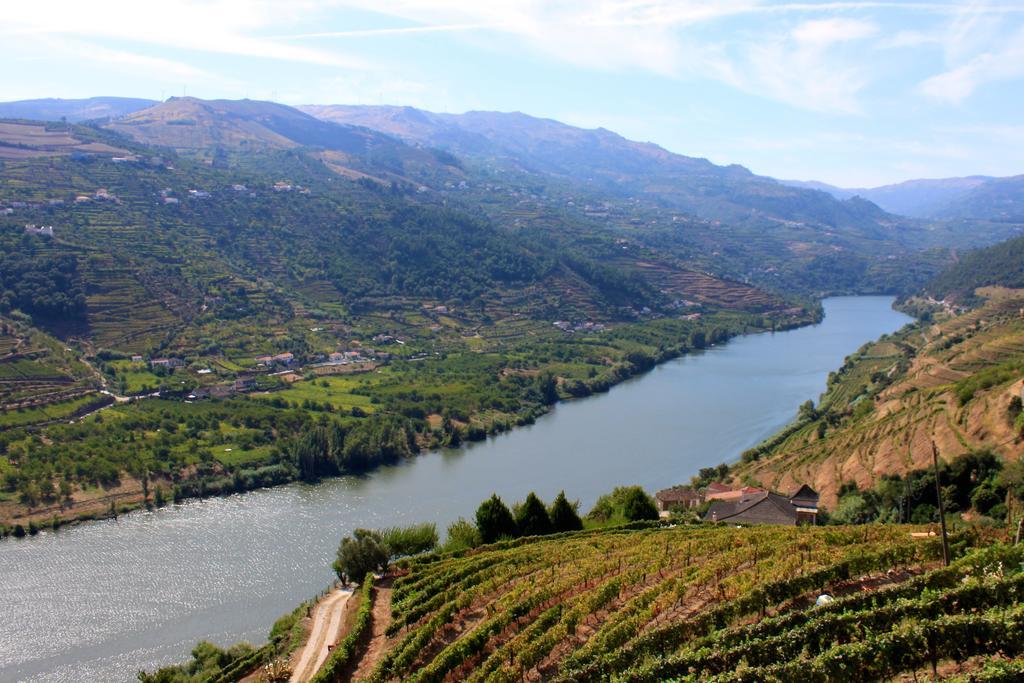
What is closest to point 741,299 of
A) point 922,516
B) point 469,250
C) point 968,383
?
point 469,250

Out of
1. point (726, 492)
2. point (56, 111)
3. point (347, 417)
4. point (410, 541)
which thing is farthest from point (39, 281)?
point (56, 111)

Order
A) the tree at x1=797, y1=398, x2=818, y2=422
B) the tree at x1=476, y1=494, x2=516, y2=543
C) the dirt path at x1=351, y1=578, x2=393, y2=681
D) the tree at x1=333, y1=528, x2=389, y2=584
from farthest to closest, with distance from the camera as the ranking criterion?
the tree at x1=797, y1=398, x2=818, y2=422
the tree at x1=476, y1=494, x2=516, y2=543
the tree at x1=333, y1=528, x2=389, y2=584
the dirt path at x1=351, y1=578, x2=393, y2=681

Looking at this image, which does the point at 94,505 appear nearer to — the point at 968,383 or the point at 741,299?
the point at 968,383

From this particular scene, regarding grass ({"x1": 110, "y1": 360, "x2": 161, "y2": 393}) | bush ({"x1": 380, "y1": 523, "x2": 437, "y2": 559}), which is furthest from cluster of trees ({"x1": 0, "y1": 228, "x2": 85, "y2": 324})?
bush ({"x1": 380, "y1": 523, "x2": 437, "y2": 559})

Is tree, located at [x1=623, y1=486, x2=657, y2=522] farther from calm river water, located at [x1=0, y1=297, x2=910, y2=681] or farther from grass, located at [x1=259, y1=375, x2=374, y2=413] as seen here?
grass, located at [x1=259, y1=375, x2=374, y2=413]

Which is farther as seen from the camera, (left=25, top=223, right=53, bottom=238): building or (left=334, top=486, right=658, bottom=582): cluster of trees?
(left=25, top=223, right=53, bottom=238): building

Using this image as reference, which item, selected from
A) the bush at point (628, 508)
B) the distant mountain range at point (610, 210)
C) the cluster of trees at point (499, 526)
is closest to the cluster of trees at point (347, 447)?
the cluster of trees at point (499, 526)

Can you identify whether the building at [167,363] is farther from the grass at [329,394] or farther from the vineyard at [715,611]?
the vineyard at [715,611]
